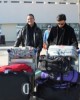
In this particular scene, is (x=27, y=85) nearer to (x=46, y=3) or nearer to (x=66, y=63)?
(x=66, y=63)

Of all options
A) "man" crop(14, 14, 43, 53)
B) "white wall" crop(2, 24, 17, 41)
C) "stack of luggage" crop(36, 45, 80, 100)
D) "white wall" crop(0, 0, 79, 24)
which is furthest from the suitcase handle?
"white wall" crop(0, 0, 79, 24)

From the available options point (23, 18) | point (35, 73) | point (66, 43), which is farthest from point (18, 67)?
point (23, 18)

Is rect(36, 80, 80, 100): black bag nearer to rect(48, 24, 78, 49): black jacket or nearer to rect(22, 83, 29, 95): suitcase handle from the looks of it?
rect(22, 83, 29, 95): suitcase handle

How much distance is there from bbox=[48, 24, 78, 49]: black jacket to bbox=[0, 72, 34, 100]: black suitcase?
5.28 ft

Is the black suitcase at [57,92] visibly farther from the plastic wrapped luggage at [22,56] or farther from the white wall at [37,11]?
the white wall at [37,11]

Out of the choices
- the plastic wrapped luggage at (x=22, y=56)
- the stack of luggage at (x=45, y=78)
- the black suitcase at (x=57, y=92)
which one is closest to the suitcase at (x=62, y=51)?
the stack of luggage at (x=45, y=78)

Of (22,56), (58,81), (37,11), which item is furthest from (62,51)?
(37,11)

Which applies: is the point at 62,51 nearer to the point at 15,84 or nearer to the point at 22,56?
the point at 22,56

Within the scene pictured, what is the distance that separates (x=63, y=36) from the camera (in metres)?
7.41

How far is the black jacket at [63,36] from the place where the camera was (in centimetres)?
740

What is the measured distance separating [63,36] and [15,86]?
1.81 m

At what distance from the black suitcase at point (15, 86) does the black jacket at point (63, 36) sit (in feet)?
5.28

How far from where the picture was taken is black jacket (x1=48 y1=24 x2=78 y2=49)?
→ 24.3 feet

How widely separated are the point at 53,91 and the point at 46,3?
40130 mm
